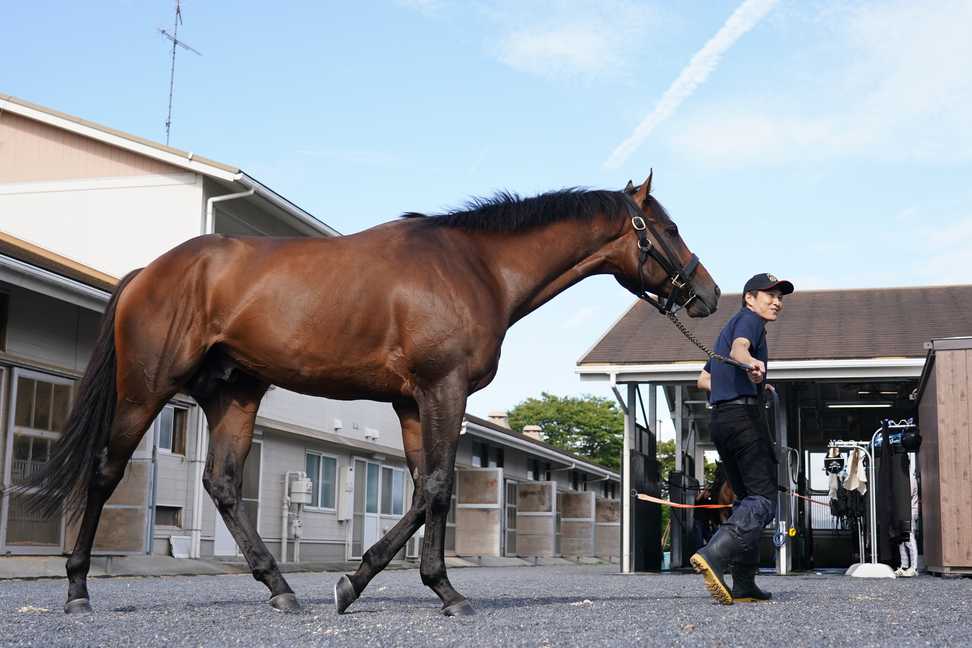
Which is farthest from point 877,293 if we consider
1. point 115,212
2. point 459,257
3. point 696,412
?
point 459,257

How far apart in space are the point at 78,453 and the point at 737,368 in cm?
350

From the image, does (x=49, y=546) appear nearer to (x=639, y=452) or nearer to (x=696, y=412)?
(x=639, y=452)

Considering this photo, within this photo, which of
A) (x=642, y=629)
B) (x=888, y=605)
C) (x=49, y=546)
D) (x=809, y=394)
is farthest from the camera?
(x=809, y=394)

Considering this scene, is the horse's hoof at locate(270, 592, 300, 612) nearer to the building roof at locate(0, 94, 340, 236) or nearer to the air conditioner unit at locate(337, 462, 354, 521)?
the building roof at locate(0, 94, 340, 236)

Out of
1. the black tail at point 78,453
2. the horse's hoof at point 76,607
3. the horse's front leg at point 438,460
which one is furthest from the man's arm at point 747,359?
the horse's hoof at point 76,607

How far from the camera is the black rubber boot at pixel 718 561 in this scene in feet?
19.1

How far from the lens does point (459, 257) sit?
5496 millimetres

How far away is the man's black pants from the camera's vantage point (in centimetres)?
605

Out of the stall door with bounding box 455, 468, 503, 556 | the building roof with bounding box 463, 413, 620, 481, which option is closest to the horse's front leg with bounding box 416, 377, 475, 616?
the building roof with bounding box 463, 413, 620, 481

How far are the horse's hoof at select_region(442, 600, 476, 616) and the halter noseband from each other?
6.50ft

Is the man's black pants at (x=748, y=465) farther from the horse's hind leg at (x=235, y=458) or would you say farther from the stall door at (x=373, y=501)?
the stall door at (x=373, y=501)

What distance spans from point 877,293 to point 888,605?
13.8 m

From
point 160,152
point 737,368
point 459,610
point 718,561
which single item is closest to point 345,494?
point 160,152

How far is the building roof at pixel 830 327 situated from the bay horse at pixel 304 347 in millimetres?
9890
